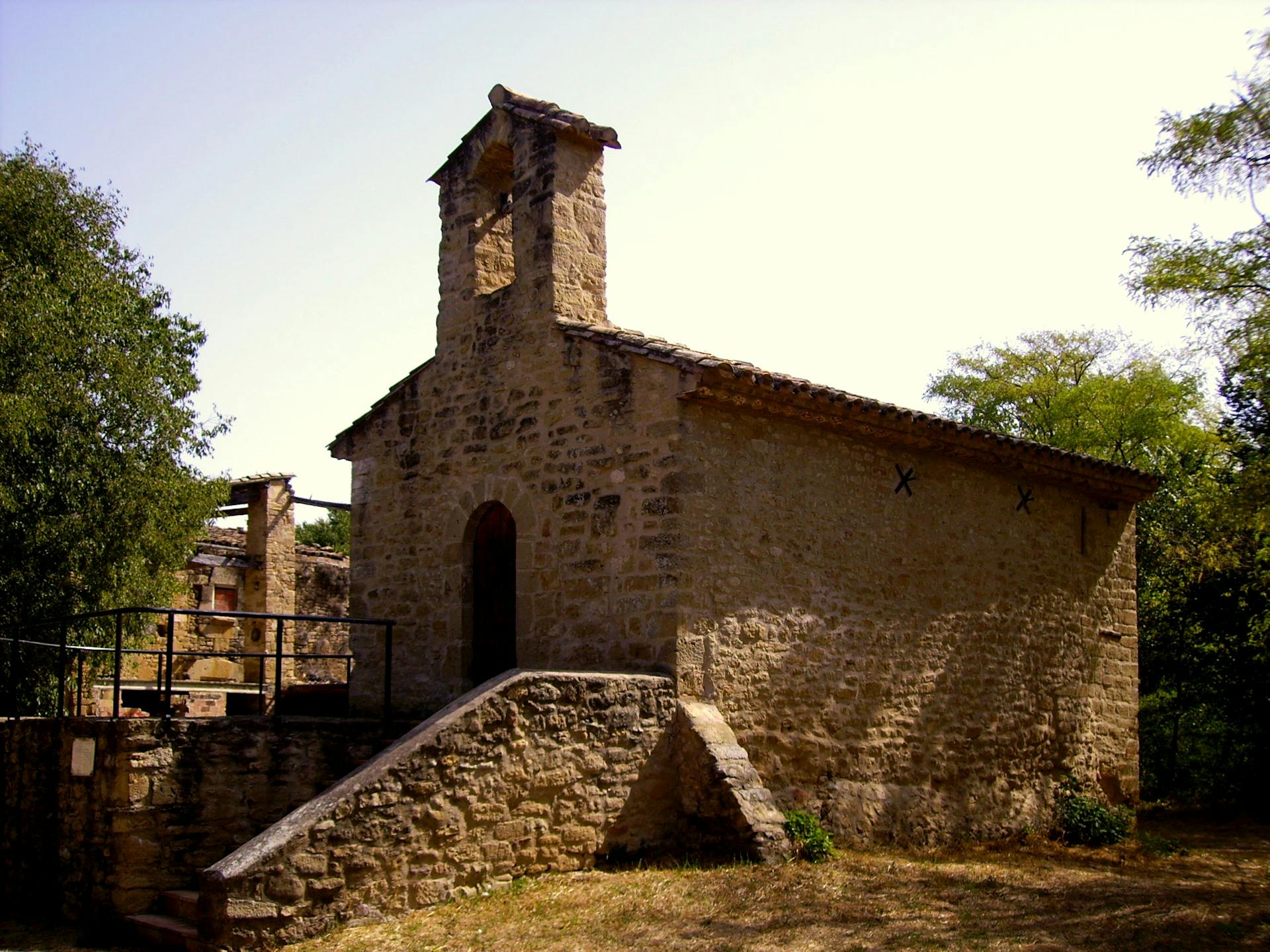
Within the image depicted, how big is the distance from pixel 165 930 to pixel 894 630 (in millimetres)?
6957

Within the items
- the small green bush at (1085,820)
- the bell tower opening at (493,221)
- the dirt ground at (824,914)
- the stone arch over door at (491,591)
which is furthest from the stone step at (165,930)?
the small green bush at (1085,820)

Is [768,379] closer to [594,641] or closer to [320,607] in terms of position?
[594,641]

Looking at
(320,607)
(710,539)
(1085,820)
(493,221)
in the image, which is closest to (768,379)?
(710,539)

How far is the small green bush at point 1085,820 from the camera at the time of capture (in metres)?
12.7

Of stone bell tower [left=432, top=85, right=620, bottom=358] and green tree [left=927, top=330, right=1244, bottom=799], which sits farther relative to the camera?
green tree [left=927, top=330, right=1244, bottom=799]

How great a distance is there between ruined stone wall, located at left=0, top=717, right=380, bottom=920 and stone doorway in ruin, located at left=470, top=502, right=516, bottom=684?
2266mm

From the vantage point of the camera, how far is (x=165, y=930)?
24.5 ft

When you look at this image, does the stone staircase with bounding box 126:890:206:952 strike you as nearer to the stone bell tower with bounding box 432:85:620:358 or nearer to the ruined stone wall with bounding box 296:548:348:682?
the stone bell tower with bounding box 432:85:620:358

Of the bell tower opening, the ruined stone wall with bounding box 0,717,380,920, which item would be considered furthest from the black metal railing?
the bell tower opening

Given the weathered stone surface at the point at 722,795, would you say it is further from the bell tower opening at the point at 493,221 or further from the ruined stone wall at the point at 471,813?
the bell tower opening at the point at 493,221

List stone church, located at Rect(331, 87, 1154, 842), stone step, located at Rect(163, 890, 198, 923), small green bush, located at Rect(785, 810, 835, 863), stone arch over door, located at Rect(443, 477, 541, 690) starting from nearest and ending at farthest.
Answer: stone step, located at Rect(163, 890, 198, 923), small green bush, located at Rect(785, 810, 835, 863), stone church, located at Rect(331, 87, 1154, 842), stone arch over door, located at Rect(443, 477, 541, 690)

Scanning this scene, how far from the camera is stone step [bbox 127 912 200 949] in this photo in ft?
23.9

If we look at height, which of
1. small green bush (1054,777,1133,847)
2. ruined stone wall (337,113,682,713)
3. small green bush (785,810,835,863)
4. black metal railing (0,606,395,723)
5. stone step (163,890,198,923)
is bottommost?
small green bush (1054,777,1133,847)

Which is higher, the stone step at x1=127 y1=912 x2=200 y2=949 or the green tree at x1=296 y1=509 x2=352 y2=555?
the green tree at x1=296 y1=509 x2=352 y2=555
